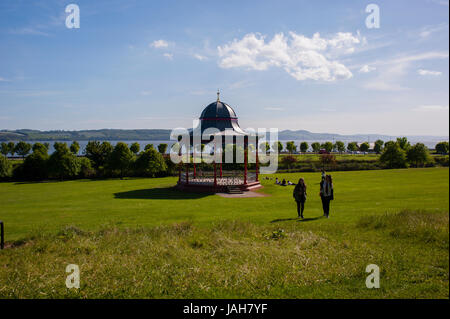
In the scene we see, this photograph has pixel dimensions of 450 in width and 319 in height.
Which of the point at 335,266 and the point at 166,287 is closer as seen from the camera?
the point at 166,287

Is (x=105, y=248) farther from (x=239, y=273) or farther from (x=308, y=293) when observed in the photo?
(x=308, y=293)

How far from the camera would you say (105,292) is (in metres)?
7.09

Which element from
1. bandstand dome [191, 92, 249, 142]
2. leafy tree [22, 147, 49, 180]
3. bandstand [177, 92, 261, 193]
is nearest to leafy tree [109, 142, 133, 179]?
leafy tree [22, 147, 49, 180]

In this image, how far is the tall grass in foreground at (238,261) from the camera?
6.98m

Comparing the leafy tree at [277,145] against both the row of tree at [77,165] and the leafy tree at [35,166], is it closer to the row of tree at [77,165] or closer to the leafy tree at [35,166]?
the row of tree at [77,165]

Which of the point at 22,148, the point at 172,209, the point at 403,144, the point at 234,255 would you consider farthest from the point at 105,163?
the point at 22,148

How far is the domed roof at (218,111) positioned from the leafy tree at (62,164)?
72.1 ft

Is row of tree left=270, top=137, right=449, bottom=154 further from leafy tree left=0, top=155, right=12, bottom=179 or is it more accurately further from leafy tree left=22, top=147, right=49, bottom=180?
leafy tree left=0, top=155, right=12, bottom=179

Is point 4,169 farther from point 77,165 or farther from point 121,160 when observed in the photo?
point 121,160

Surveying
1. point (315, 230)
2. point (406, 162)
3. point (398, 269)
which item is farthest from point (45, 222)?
point (406, 162)

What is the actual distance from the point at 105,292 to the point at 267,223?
307 inches

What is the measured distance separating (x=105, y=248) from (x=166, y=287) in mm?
3689
